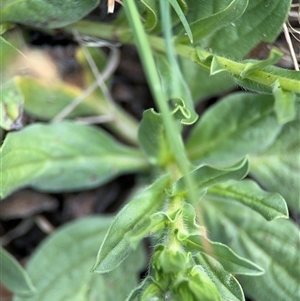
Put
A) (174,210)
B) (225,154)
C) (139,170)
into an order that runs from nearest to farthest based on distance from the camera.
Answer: (174,210), (225,154), (139,170)

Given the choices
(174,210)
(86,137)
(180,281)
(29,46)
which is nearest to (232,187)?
(174,210)

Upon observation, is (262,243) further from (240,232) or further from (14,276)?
(14,276)

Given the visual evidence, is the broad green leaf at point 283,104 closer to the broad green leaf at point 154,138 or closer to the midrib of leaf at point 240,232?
the broad green leaf at point 154,138

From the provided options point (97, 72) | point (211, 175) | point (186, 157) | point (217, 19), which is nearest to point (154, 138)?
point (186, 157)

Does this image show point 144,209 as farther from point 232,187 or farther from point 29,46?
point 29,46

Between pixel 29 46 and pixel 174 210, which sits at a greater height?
pixel 29 46

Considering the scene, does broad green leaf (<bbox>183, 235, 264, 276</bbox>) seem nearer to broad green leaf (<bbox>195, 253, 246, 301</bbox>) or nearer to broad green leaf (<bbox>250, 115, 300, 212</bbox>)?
broad green leaf (<bbox>195, 253, 246, 301</bbox>)

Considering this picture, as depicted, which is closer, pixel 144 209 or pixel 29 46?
pixel 144 209
